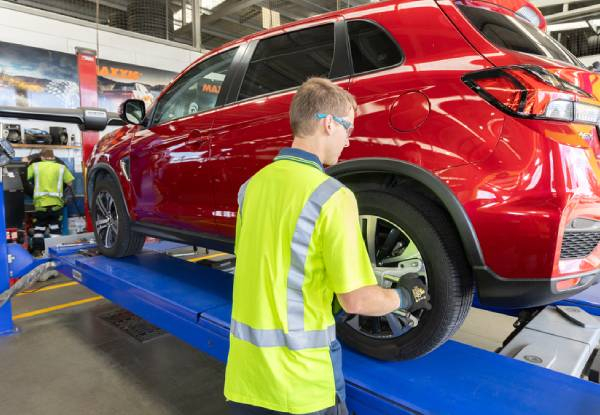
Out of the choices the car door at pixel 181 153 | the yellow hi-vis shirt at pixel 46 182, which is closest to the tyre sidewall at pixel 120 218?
the car door at pixel 181 153

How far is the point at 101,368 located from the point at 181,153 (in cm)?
170

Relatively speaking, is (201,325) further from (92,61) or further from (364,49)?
(92,61)

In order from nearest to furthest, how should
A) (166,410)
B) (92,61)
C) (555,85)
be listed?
1. (555,85)
2. (166,410)
3. (92,61)

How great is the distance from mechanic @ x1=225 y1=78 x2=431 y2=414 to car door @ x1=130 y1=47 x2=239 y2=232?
1326mm

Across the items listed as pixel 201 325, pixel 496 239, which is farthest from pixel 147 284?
pixel 496 239

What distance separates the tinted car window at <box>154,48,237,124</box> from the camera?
8.51ft

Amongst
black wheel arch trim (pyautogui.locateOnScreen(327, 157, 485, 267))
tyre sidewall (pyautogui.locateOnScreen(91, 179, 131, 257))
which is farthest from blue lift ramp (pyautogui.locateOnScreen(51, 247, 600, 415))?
tyre sidewall (pyautogui.locateOnScreen(91, 179, 131, 257))

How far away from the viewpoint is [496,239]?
140 centimetres

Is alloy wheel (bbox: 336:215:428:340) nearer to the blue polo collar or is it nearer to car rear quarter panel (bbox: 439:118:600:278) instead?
car rear quarter panel (bbox: 439:118:600:278)

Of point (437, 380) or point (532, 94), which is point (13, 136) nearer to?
point (437, 380)

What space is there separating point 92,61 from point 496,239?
6.34 metres

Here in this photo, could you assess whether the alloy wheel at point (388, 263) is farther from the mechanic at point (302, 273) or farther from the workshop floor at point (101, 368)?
the workshop floor at point (101, 368)

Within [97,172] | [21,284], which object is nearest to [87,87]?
[97,172]

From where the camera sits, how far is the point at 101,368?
10.0ft
